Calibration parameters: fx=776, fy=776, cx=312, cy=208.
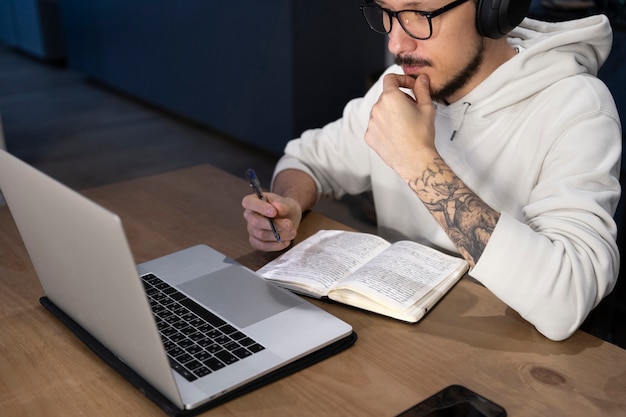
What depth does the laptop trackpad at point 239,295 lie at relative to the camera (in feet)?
3.53

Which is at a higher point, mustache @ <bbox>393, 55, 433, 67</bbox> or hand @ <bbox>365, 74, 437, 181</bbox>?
mustache @ <bbox>393, 55, 433, 67</bbox>

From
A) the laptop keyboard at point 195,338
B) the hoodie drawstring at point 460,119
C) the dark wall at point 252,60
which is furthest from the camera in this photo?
the dark wall at point 252,60

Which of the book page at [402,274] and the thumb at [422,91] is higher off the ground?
the thumb at [422,91]

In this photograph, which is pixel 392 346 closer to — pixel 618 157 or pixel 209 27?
pixel 618 157

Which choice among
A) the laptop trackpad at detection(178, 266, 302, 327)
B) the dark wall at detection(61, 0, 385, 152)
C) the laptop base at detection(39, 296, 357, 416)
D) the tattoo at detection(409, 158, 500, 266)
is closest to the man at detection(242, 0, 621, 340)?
the tattoo at detection(409, 158, 500, 266)

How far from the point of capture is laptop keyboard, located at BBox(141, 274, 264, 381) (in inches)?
37.6

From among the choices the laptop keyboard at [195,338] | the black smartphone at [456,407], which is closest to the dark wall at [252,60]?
the laptop keyboard at [195,338]

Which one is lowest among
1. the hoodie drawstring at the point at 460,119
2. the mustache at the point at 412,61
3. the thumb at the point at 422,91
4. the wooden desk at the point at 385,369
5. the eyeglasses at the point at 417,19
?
the wooden desk at the point at 385,369

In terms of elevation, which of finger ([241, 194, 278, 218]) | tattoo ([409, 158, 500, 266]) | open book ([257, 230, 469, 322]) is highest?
tattoo ([409, 158, 500, 266])

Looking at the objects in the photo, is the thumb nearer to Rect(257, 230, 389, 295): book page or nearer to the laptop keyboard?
Rect(257, 230, 389, 295): book page

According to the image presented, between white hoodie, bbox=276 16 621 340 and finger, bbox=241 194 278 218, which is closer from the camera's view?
white hoodie, bbox=276 16 621 340

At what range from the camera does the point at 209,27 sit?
3955 millimetres

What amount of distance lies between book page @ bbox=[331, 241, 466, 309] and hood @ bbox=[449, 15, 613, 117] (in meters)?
0.33

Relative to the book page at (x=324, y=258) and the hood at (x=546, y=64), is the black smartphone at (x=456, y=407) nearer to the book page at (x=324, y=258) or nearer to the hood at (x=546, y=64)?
the book page at (x=324, y=258)
